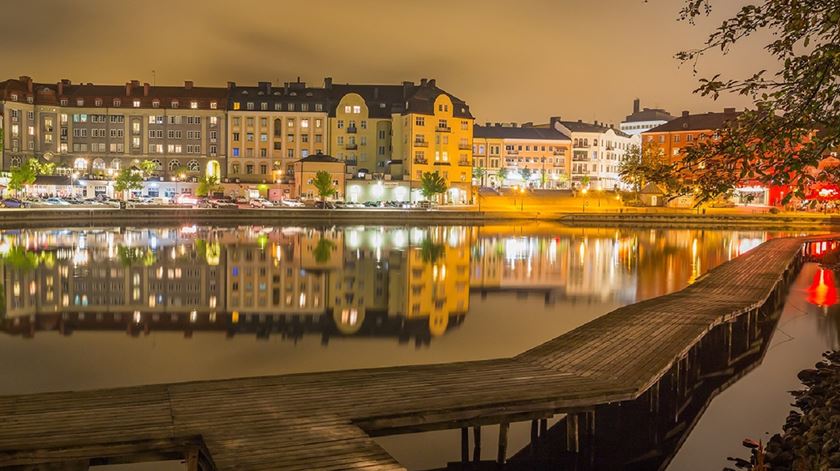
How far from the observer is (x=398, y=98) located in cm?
11506

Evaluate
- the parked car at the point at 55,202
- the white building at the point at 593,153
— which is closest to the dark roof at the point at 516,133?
the white building at the point at 593,153

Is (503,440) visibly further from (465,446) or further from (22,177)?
(22,177)

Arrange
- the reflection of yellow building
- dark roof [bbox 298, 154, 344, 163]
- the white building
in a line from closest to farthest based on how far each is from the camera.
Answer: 1. the reflection of yellow building
2. dark roof [bbox 298, 154, 344, 163]
3. the white building

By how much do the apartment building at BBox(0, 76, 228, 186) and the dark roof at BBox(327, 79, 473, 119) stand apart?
19065mm

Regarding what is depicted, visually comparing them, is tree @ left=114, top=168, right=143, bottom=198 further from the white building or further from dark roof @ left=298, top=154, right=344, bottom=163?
the white building

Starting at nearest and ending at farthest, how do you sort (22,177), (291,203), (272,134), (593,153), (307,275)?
(307,275) → (22,177) → (291,203) → (272,134) → (593,153)

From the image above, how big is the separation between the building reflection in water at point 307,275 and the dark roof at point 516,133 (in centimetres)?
8198

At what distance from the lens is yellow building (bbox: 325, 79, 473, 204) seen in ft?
351

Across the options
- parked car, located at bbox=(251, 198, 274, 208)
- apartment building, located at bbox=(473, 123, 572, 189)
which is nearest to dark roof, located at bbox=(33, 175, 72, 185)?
parked car, located at bbox=(251, 198, 274, 208)

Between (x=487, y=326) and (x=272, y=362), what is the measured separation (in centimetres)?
932

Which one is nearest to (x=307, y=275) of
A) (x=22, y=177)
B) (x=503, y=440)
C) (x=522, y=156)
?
(x=503, y=440)

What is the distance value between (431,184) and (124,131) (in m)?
47.2

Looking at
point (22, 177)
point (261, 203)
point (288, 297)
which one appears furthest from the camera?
point (261, 203)

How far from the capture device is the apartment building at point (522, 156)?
491 feet
